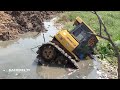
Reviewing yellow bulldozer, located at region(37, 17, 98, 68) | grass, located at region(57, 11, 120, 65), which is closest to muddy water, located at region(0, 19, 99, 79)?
yellow bulldozer, located at region(37, 17, 98, 68)

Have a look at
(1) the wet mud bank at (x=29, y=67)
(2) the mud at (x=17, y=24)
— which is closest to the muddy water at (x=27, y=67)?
(1) the wet mud bank at (x=29, y=67)

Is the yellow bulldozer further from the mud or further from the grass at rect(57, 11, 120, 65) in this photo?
the mud

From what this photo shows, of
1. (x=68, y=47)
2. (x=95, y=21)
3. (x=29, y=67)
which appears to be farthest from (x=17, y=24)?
(x=68, y=47)

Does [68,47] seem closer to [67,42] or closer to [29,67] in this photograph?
[67,42]

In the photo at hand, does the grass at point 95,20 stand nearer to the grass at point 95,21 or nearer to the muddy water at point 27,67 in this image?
the grass at point 95,21

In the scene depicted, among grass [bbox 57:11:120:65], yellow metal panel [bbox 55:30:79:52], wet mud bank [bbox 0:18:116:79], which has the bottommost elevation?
wet mud bank [bbox 0:18:116:79]

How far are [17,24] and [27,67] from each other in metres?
6.40

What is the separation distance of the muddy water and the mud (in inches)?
45.3

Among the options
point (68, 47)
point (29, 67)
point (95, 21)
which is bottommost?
point (29, 67)

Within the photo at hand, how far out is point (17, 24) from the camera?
17344 mm

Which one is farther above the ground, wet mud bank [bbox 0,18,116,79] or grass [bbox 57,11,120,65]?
grass [bbox 57,11,120,65]

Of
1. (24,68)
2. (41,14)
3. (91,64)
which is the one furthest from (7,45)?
(41,14)

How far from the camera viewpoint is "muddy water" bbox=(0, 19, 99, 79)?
34.9 feet
